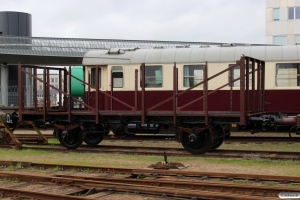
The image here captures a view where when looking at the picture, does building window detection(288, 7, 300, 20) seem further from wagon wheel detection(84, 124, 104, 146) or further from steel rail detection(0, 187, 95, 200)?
steel rail detection(0, 187, 95, 200)

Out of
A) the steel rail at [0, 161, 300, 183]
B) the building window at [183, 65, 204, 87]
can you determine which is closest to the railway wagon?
the building window at [183, 65, 204, 87]

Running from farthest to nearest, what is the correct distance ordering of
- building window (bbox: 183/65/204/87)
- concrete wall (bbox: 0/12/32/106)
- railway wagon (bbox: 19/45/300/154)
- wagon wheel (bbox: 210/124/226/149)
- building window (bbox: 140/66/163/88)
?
1. concrete wall (bbox: 0/12/32/106)
2. building window (bbox: 140/66/163/88)
3. building window (bbox: 183/65/204/87)
4. railway wagon (bbox: 19/45/300/154)
5. wagon wheel (bbox: 210/124/226/149)

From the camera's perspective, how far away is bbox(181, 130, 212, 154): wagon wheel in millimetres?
13719

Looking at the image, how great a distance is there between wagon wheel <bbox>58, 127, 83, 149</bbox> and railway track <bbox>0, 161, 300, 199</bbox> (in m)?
4.52

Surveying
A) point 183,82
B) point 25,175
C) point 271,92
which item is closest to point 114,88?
point 183,82

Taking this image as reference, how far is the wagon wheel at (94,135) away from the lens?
51.5 ft

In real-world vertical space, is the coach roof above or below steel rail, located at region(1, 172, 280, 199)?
above

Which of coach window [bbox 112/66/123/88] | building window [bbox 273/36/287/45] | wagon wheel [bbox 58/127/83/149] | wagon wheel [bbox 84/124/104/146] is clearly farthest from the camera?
building window [bbox 273/36/287/45]

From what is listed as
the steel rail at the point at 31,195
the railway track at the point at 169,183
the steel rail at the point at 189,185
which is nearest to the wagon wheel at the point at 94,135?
the railway track at the point at 169,183

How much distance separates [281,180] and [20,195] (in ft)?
16.4

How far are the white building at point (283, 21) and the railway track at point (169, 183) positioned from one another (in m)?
38.7

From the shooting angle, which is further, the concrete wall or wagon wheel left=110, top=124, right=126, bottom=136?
the concrete wall

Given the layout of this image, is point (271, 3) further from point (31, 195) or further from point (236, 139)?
point (31, 195)

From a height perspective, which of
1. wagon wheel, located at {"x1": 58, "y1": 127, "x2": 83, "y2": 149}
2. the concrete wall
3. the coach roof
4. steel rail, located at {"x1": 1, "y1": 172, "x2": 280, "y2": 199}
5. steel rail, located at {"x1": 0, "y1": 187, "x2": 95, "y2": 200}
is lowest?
steel rail, located at {"x1": 0, "y1": 187, "x2": 95, "y2": 200}
